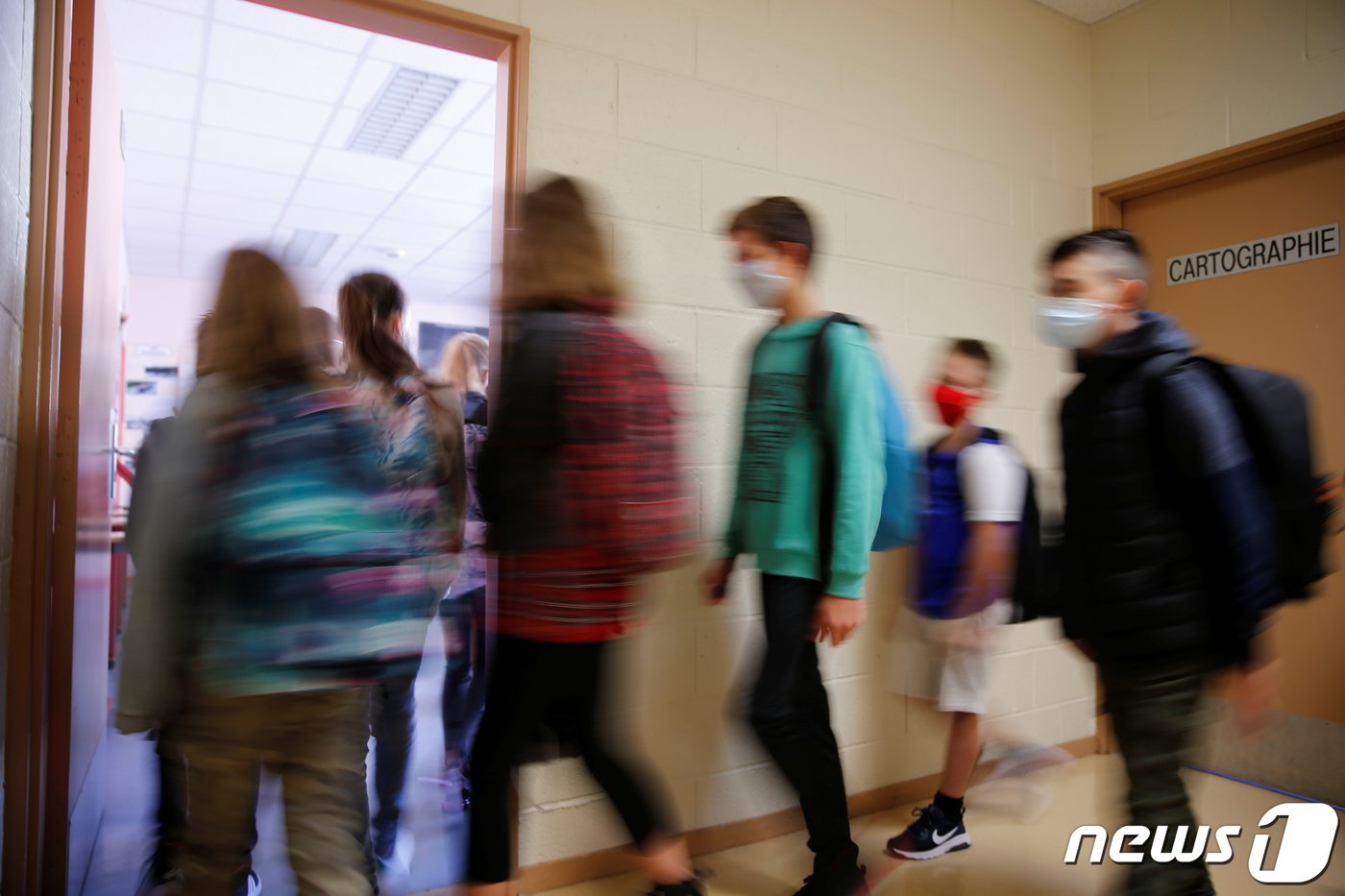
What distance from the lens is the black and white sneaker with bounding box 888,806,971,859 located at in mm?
2092

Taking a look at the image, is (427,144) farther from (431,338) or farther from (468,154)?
(431,338)

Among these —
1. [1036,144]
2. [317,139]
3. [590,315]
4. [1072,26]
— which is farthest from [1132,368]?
[317,139]

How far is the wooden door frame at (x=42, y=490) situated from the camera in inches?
57.7

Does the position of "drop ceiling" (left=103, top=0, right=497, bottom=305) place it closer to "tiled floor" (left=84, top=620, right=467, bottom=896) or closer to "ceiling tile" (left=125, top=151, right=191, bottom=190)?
"ceiling tile" (left=125, top=151, right=191, bottom=190)

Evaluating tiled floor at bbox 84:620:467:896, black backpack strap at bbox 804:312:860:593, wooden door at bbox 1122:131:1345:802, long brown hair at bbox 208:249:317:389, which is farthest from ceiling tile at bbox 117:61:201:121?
wooden door at bbox 1122:131:1345:802

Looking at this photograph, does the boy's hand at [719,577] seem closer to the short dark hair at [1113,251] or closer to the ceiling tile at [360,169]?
the short dark hair at [1113,251]

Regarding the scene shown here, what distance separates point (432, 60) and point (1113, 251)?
A: 116 inches

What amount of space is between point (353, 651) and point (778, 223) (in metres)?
1.17

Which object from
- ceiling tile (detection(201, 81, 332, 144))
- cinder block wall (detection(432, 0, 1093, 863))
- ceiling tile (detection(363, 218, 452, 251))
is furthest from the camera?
ceiling tile (detection(363, 218, 452, 251))

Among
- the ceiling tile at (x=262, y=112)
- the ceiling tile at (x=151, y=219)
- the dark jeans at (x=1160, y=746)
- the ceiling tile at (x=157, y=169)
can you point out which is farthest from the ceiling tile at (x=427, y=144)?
the dark jeans at (x=1160, y=746)

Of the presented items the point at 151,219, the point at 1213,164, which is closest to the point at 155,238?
the point at 151,219

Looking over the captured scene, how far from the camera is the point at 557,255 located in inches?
53.9

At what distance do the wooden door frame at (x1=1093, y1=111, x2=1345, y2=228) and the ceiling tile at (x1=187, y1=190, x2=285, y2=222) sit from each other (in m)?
5.05

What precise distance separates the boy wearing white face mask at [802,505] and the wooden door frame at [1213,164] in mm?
1916
